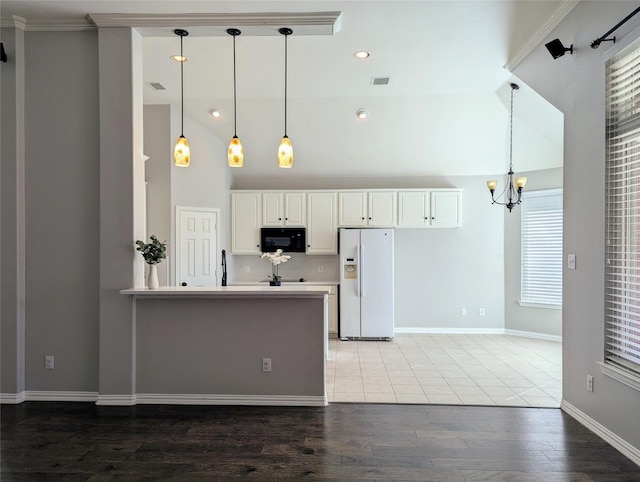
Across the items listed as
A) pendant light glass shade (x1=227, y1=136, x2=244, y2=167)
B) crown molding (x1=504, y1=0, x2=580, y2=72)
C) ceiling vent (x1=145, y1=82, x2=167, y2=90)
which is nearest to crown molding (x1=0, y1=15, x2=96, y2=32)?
ceiling vent (x1=145, y1=82, x2=167, y2=90)

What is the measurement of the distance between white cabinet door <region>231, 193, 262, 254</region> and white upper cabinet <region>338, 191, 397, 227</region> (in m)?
1.30

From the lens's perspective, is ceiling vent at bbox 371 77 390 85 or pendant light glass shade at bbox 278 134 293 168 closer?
pendant light glass shade at bbox 278 134 293 168

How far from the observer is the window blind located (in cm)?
257

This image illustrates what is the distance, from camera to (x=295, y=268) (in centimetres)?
665

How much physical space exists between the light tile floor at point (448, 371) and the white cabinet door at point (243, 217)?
6.72 ft

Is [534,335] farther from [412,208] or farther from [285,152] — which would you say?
[285,152]

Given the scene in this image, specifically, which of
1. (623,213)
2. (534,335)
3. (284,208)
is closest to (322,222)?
(284,208)

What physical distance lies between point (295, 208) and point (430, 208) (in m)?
2.10

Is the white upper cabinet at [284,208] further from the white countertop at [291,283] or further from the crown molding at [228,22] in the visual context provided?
the crown molding at [228,22]

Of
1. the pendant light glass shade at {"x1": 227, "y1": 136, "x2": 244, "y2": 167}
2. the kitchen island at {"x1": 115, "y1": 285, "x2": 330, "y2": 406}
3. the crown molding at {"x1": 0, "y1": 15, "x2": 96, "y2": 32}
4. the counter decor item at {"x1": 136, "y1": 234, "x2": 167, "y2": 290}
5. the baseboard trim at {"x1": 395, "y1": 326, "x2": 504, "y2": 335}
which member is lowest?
the baseboard trim at {"x1": 395, "y1": 326, "x2": 504, "y2": 335}

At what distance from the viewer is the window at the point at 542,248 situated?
579 cm

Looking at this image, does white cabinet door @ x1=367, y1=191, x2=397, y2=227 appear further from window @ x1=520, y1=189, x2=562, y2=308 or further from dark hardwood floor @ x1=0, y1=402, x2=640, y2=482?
dark hardwood floor @ x1=0, y1=402, x2=640, y2=482

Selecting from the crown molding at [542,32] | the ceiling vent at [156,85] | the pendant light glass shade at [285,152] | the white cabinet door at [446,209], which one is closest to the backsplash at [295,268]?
the white cabinet door at [446,209]

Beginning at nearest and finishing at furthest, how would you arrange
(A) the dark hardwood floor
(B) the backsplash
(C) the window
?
(A) the dark hardwood floor < (C) the window < (B) the backsplash
